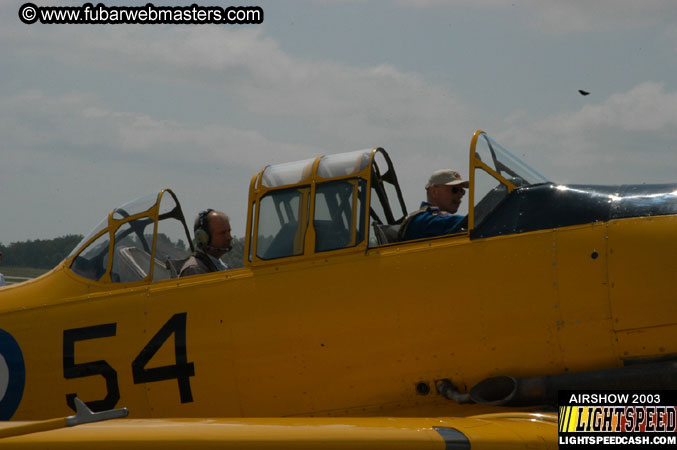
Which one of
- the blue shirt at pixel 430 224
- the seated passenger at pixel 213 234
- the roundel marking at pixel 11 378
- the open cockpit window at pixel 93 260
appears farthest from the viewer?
the seated passenger at pixel 213 234

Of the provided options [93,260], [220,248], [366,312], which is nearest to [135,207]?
[93,260]

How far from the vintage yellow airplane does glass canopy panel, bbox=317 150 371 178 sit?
16 millimetres

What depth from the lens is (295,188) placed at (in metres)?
5.98

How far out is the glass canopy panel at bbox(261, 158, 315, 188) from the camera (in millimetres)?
6000

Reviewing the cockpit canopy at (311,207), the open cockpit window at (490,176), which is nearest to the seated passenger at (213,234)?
the cockpit canopy at (311,207)

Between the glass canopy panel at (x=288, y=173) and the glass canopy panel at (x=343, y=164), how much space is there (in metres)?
0.10

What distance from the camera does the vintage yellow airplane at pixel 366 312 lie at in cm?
511

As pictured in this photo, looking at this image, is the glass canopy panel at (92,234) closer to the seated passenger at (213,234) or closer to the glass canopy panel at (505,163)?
the seated passenger at (213,234)

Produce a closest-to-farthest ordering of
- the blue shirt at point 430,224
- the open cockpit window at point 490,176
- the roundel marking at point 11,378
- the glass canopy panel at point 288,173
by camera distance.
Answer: the open cockpit window at point 490,176 < the blue shirt at point 430,224 < the glass canopy panel at point 288,173 < the roundel marking at point 11,378

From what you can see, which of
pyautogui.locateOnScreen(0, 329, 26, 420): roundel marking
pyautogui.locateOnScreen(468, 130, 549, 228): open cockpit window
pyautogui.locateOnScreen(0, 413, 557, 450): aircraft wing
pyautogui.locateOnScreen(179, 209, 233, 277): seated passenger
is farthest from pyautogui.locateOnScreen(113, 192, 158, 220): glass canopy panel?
pyautogui.locateOnScreen(468, 130, 549, 228): open cockpit window

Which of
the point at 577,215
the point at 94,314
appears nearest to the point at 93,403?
the point at 94,314

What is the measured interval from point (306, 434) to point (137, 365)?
6.20ft

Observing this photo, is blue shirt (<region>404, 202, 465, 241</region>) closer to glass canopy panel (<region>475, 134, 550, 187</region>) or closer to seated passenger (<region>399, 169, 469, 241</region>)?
seated passenger (<region>399, 169, 469, 241</region>)

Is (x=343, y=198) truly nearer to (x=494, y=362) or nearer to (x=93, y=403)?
(x=494, y=362)
